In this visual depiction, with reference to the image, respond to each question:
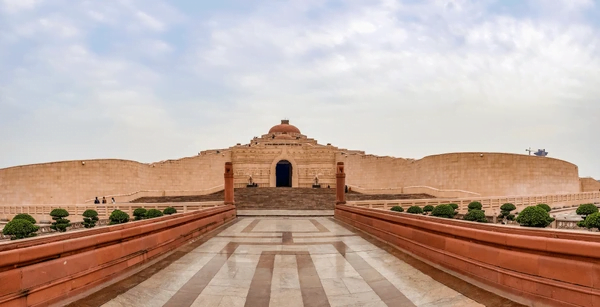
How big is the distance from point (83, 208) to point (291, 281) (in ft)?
80.5

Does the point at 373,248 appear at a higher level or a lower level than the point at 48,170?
lower

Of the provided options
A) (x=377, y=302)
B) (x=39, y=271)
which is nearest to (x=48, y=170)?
(x=39, y=271)

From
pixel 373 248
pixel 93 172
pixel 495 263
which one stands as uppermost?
pixel 93 172

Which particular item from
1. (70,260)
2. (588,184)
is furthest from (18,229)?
(588,184)

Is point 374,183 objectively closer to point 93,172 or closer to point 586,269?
point 93,172

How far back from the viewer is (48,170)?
29.3 metres

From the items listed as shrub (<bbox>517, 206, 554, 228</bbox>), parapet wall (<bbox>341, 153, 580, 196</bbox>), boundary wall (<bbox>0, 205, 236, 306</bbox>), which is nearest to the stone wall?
parapet wall (<bbox>341, 153, 580, 196</bbox>)

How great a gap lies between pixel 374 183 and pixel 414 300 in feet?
127

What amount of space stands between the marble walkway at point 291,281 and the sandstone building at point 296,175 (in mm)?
27121

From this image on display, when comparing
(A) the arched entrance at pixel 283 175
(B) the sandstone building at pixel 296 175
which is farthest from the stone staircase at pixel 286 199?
(A) the arched entrance at pixel 283 175

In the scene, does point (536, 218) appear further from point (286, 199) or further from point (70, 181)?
point (70, 181)

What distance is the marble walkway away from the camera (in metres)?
3.94

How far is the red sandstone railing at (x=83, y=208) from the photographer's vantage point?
21256mm

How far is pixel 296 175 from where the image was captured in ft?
147
